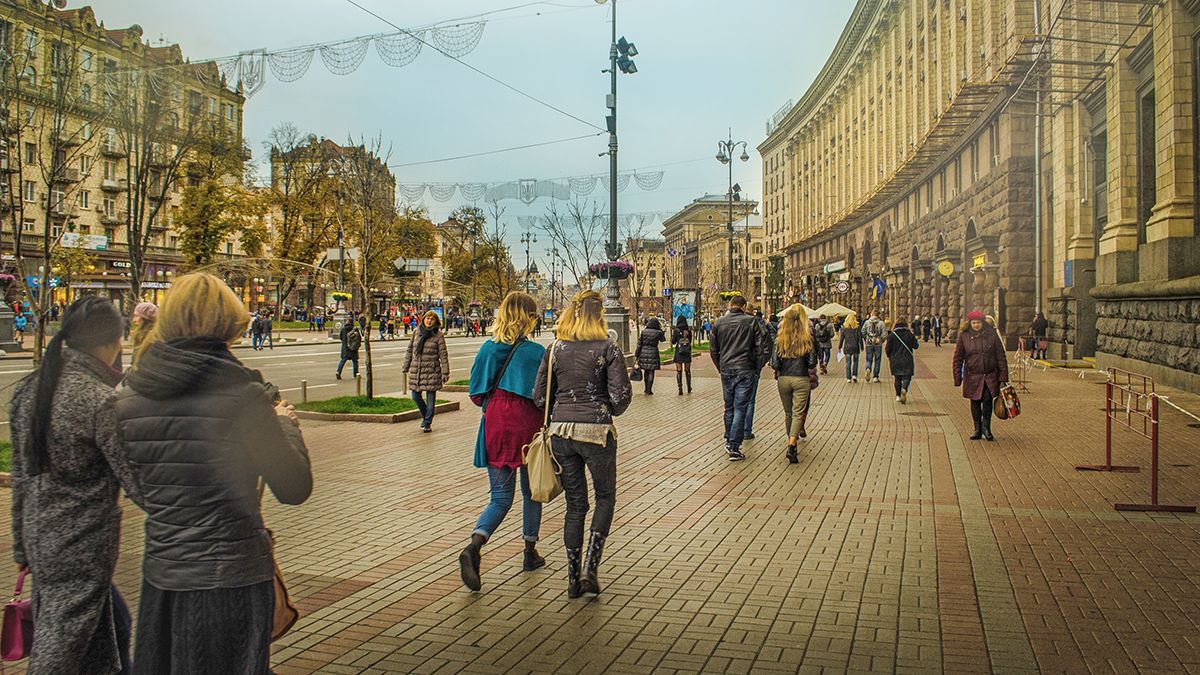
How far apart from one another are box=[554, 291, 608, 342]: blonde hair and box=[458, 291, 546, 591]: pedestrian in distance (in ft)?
0.59

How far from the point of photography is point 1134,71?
2394 centimetres

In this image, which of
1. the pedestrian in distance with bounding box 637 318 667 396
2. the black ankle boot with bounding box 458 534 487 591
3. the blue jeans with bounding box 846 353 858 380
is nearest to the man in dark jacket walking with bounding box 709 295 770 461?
the black ankle boot with bounding box 458 534 487 591

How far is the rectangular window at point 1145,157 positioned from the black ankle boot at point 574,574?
872 inches

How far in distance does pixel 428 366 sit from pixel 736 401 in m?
4.54

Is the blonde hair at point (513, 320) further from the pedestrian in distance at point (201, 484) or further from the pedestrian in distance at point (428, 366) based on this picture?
the pedestrian in distance at point (428, 366)

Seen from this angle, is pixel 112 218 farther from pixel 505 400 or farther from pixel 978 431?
pixel 505 400

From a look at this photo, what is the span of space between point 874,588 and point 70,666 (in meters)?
4.25

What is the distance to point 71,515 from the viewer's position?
312cm

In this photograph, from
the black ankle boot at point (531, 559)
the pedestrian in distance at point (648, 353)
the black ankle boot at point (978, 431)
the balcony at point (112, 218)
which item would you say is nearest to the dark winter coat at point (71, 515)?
the black ankle boot at point (531, 559)

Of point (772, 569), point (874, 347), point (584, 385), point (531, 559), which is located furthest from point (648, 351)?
point (584, 385)

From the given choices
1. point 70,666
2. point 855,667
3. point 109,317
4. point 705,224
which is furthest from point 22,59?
point 705,224

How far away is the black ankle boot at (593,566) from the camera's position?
5.59 metres

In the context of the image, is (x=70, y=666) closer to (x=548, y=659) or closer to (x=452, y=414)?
(x=548, y=659)

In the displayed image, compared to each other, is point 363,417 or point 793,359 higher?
point 793,359
